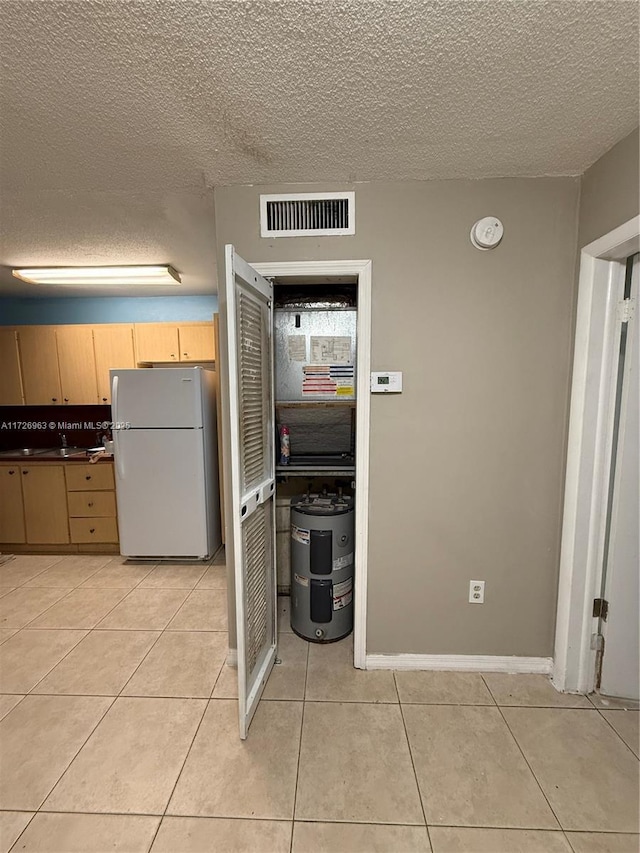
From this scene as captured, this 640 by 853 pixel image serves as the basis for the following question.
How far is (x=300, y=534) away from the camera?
83.3 inches

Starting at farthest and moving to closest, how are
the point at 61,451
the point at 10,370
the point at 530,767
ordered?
the point at 61,451
the point at 10,370
the point at 530,767

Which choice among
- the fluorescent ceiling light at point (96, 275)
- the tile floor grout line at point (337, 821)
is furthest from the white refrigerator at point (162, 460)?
the tile floor grout line at point (337, 821)

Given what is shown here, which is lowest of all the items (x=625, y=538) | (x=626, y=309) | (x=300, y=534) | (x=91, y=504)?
(x=91, y=504)

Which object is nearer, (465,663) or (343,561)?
(465,663)

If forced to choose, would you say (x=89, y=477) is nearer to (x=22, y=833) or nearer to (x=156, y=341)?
(x=156, y=341)

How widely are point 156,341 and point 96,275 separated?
0.75 m

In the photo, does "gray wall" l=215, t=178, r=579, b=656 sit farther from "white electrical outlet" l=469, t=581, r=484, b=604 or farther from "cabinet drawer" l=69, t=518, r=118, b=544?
"cabinet drawer" l=69, t=518, r=118, b=544

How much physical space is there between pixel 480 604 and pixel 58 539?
3506mm

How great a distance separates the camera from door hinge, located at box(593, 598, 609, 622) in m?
1.68

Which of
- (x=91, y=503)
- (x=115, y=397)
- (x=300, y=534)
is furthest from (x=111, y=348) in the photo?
(x=300, y=534)

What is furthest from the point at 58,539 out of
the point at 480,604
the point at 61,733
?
the point at 480,604

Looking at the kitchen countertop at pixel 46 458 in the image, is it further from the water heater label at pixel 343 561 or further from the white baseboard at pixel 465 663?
the white baseboard at pixel 465 663

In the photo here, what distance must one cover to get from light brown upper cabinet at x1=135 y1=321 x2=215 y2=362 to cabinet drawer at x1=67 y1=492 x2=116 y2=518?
1.32m

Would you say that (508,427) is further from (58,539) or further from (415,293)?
(58,539)
